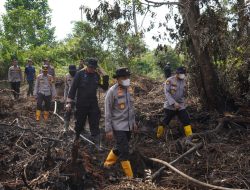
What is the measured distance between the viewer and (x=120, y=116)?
603 centimetres

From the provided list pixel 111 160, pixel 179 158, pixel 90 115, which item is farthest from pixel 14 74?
pixel 179 158

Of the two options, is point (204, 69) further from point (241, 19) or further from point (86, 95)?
point (86, 95)

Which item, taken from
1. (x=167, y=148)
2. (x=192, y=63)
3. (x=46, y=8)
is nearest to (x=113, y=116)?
(x=167, y=148)

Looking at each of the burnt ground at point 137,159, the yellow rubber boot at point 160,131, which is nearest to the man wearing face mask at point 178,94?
the burnt ground at point 137,159

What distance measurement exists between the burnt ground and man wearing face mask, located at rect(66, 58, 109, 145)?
1.53ft

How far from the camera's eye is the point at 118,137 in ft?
19.6

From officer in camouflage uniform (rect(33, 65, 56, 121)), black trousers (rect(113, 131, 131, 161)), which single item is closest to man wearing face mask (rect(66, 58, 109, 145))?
black trousers (rect(113, 131, 131, 161))

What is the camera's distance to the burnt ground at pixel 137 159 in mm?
5496

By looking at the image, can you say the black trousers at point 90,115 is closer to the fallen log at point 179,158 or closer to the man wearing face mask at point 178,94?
the man wearing face mask at point 178,94

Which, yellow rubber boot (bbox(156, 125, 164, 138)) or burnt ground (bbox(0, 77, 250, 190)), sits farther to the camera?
yellow rubber boot (bbox(156, 125, 164, 138))

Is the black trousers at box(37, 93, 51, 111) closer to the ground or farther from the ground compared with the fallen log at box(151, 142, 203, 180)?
farther from the ground

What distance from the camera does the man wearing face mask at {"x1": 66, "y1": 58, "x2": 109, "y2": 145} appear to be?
23.6ft

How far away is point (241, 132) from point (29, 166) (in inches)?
190

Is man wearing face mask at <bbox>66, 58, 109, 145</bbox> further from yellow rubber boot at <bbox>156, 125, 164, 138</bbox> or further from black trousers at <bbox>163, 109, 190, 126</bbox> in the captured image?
yellow rubber boot at <bbox>156, 125, 164, 138</bbox>
